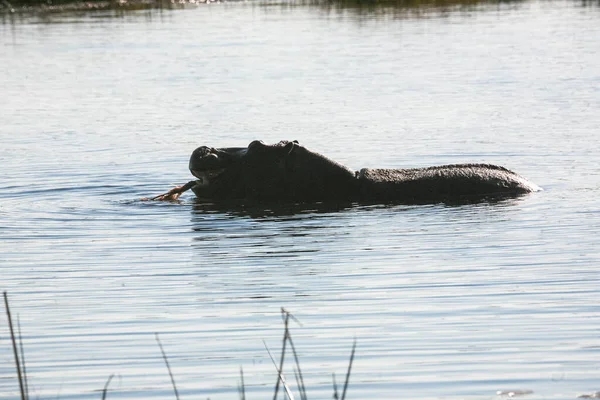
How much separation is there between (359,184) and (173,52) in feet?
63.5

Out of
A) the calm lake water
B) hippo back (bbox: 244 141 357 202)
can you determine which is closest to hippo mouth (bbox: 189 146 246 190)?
hippo back (bbox: 244 141 357 202)

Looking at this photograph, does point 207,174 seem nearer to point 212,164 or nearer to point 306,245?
point 212,164

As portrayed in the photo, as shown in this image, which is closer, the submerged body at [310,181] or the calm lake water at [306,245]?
the calm lake water at [306,245]

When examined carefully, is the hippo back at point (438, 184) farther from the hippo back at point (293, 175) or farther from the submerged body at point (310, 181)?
the hippo back at point (293, 175)

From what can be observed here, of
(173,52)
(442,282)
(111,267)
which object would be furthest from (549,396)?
(173,52)

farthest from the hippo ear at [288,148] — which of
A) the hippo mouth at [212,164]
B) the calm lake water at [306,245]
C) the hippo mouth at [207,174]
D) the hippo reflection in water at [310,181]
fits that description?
the hippo mouth at [207,174]

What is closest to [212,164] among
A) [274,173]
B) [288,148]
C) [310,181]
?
[274,173]

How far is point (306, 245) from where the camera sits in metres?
10.1

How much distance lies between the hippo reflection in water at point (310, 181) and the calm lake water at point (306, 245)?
29 centimetres

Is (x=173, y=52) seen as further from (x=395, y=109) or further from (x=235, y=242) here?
(x=235, y=242)

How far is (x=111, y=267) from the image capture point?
9.46m

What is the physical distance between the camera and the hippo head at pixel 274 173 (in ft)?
38.7

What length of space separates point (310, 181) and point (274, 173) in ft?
1.19

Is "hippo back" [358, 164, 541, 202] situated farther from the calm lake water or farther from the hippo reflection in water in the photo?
the calm lake water
